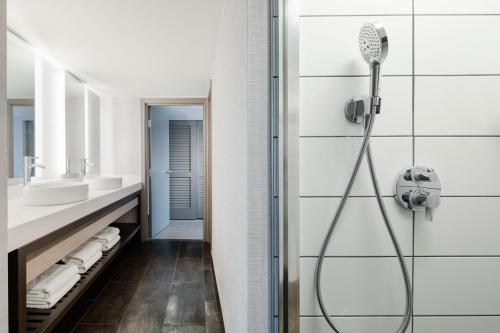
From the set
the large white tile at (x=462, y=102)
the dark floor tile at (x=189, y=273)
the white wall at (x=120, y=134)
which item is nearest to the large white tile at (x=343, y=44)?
the large white tile at (x=462, y=102)

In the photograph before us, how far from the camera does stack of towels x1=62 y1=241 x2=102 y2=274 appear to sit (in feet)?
6.85

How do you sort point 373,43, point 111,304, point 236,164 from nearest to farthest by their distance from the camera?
point 373,43
point 236,164
point 111,304

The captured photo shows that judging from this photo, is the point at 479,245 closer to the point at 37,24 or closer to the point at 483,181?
the point at 483,181

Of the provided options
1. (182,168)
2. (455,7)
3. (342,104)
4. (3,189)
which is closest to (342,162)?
(342,104)

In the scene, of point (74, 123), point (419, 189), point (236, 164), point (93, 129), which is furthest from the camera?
point (93, 129)

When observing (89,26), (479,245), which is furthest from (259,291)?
(89,26)

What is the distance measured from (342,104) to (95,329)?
6.73ft

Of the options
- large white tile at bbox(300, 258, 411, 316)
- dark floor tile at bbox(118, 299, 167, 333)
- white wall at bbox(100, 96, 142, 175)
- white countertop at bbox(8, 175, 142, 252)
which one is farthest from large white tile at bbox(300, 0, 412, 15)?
white wall at bbox(100, 96, 142, 175)

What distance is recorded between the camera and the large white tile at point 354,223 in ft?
3.43

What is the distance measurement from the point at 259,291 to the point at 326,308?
281 mm

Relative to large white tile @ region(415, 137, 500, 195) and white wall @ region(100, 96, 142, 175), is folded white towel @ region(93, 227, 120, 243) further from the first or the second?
large white tile @ region(415, 137, 500, 195)

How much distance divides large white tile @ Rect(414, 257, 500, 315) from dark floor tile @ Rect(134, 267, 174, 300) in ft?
6.41

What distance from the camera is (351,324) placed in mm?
1046

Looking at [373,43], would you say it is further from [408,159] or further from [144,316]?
[144,316]
